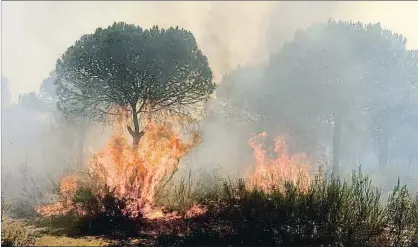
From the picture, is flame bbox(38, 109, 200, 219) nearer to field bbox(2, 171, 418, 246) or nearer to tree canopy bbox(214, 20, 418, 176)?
field bbox(2, 171, 418, 246)

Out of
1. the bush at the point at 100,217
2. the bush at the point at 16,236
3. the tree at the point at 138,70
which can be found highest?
the tree at the point at 138,70

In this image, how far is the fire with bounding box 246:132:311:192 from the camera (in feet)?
37.4

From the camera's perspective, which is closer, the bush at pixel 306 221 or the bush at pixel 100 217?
the bush at pixel 306 221

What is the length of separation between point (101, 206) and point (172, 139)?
328 cm

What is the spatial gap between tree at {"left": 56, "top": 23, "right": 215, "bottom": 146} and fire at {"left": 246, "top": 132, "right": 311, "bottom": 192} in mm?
4078

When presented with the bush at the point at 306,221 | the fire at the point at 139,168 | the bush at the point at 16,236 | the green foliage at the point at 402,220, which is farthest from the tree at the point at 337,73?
the bush at the point at 16,236

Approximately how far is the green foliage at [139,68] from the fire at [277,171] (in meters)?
4.09

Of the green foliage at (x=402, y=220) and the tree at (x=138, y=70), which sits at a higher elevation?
the tree at (x=138, y=70)

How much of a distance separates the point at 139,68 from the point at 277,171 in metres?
6.60

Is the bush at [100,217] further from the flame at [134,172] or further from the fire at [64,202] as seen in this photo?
the fire at [64,202]

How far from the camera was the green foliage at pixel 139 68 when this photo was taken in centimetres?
1590

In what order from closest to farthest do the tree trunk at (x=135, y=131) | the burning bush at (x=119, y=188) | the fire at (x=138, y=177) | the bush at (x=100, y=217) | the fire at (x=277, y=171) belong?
the bush at (x=100, y=217) → the burning bush at (x=119, y=188) → the fire at (x=138, y=177) → the fire at (x=277, y=171) → the tree trunk at (x=135, y=131)

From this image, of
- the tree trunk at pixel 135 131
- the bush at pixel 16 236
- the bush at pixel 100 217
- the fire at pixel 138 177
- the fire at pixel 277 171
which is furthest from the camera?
the tree trunk at pixel 135 131

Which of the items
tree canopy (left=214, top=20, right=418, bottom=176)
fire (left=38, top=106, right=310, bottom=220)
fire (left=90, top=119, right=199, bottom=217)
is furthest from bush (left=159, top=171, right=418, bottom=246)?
tree canopy (left=214, top=20, right=418, bottom=176)
